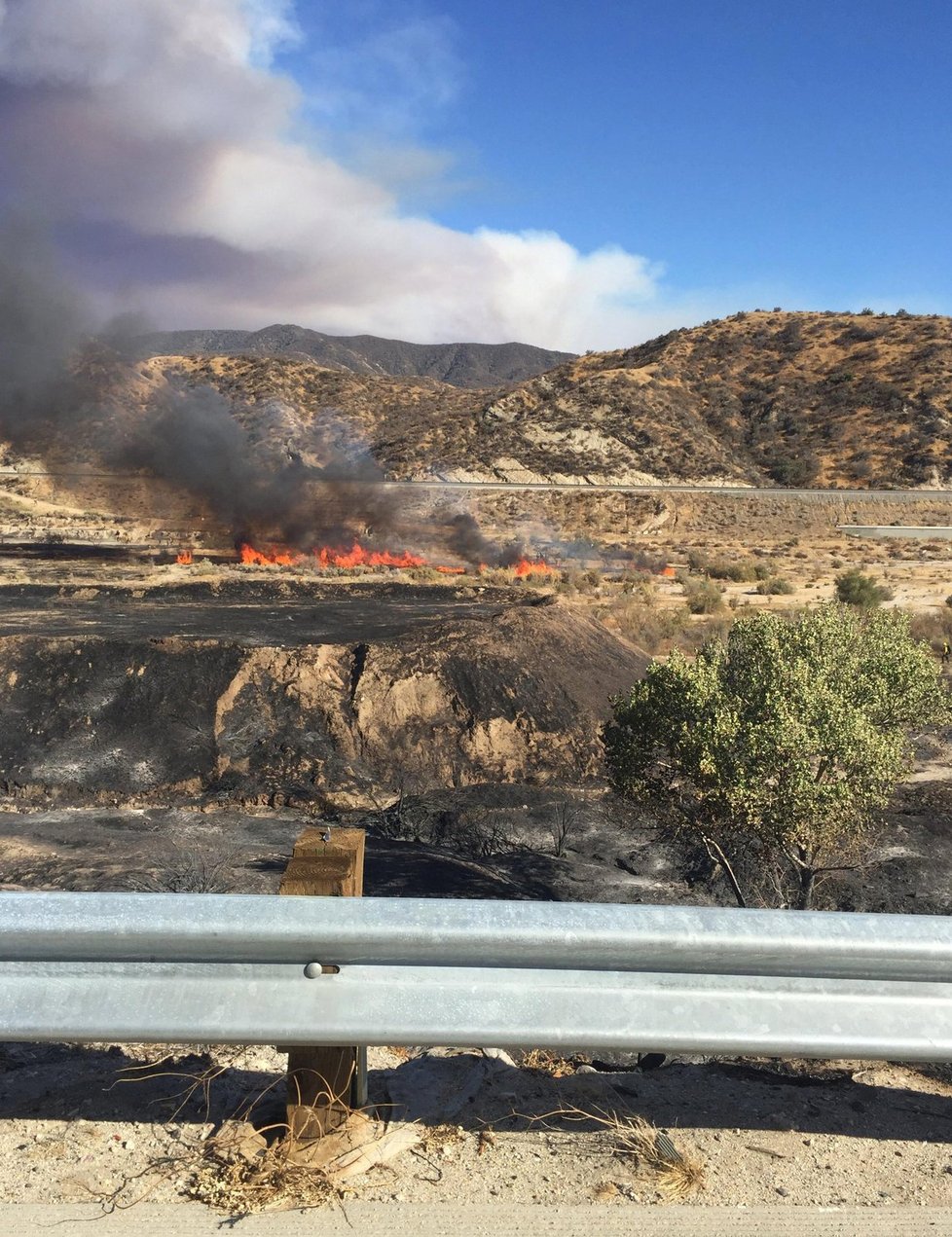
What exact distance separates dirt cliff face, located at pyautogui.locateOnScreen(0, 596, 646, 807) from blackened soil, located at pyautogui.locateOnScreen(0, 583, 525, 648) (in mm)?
1178

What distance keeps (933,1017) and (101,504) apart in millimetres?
60687

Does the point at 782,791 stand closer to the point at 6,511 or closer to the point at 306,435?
the point at 6,511

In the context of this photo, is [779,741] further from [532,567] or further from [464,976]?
[532,567]

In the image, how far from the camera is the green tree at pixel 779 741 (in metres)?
10.0

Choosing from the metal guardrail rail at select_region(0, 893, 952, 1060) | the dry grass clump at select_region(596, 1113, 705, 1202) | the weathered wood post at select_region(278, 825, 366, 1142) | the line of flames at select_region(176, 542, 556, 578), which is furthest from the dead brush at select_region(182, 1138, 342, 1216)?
the line of flames at select_region(176, 542, 556, 578)

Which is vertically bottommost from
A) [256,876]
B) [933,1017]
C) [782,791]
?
[256,876]

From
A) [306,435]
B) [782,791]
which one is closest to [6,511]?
[306,435]

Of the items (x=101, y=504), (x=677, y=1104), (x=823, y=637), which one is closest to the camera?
(x=677, y=1104)

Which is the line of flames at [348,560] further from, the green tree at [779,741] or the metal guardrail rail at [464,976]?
the metal guardrail rail at [464,976]

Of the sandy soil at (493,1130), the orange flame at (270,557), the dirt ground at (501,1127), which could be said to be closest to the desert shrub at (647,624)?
the orange flame at (270,557)

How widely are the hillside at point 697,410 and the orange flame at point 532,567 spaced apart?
21326mm

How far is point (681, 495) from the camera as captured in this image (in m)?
59.1

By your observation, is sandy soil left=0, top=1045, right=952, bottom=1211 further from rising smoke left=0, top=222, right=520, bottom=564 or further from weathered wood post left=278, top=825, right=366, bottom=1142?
rising smoke left=0, top=222, right=520, bottom=564

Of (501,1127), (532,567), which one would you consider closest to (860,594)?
(532,567)
